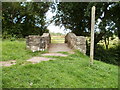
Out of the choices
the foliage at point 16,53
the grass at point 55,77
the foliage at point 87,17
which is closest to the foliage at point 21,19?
the foliage at point 87,17

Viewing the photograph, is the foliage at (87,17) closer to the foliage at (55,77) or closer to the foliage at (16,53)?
the foliage at (16,53)

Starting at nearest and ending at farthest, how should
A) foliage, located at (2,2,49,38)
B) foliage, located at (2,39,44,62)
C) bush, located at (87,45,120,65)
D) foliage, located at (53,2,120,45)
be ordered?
1. foliage, located at (2,39,44,62)
2. foliage, located at (53,2,120,45)
3. bush, located at (87,45,120,65)
4. foliage, located at (2,2,49,38)

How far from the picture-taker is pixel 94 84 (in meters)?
3.83

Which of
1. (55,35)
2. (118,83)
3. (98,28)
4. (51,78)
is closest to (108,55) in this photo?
(98,28)

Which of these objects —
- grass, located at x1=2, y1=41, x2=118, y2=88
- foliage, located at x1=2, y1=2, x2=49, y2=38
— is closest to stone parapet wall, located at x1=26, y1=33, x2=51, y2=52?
grass, located at x1=2, y1=41, x2=118, y2=88


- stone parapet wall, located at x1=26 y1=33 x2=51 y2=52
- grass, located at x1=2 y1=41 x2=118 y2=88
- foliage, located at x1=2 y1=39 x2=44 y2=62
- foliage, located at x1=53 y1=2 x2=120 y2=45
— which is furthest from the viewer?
foliage, located at x1=53 y1=2 x2=120 y2=45

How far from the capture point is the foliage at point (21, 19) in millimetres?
13383

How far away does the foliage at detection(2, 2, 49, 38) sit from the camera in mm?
13383

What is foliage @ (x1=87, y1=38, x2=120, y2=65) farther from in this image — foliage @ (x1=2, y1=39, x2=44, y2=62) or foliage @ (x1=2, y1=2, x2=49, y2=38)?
foliage @ (x1=2, y1=39, x2=44, y2=62)

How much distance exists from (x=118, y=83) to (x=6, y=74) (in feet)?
9.65

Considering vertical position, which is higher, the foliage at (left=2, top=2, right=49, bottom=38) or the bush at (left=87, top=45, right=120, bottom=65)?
the foliage at (left=2, top=2, right=49, bottom=38)

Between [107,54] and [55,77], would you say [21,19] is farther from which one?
[55,77]

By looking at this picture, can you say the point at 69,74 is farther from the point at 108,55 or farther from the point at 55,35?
the point at 55,35

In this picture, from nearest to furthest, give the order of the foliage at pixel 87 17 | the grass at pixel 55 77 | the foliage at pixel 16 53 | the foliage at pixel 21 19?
the grass at pixel 55 77, the foliage at pixel 16 53, the foliage at pixel 87 17, the foliage at pixel 21 19
